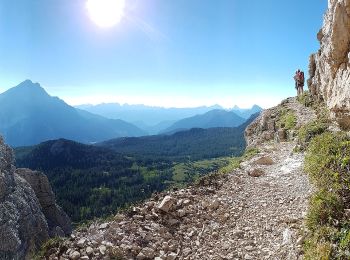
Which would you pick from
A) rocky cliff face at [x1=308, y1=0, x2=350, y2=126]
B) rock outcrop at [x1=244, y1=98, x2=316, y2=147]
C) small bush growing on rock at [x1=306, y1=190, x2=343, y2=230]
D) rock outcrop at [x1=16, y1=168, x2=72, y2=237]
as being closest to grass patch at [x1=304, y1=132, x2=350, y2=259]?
small bush growing on rock at [x1=306, y1=190, x2=343, y2=230]

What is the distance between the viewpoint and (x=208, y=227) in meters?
14.7

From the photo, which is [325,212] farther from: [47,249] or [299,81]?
[299,81]

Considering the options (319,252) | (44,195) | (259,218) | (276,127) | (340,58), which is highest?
(340,58)

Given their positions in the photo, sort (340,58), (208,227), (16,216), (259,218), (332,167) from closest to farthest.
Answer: (208,227) → (259,218) → (332,167) → (340,58) → (16,216)

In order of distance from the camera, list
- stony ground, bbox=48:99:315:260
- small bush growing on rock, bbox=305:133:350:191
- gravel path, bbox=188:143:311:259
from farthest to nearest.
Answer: small bush growing on rock, bbox=305:133:350:191, gravel path, bbox=188:143:311:259, stony ground, bbox=48:99:315:260

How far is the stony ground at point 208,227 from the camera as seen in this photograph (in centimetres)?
1209

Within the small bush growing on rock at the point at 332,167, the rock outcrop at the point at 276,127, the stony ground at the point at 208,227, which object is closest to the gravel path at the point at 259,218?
the stony ground at the point at 208,227

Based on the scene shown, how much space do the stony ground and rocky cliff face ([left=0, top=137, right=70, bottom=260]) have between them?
3527 cm

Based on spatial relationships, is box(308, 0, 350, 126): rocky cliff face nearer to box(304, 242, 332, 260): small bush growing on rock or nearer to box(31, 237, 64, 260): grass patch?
box(304, 242, 332, 260): small bush growing on rock

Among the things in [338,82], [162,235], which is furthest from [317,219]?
[338,82]

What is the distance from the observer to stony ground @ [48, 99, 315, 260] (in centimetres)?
1209

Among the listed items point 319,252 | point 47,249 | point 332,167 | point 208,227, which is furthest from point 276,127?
point 47,249

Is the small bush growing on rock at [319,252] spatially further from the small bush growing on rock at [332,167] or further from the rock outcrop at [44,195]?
the rock outcrop at [44,195]

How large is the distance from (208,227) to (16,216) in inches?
2030
